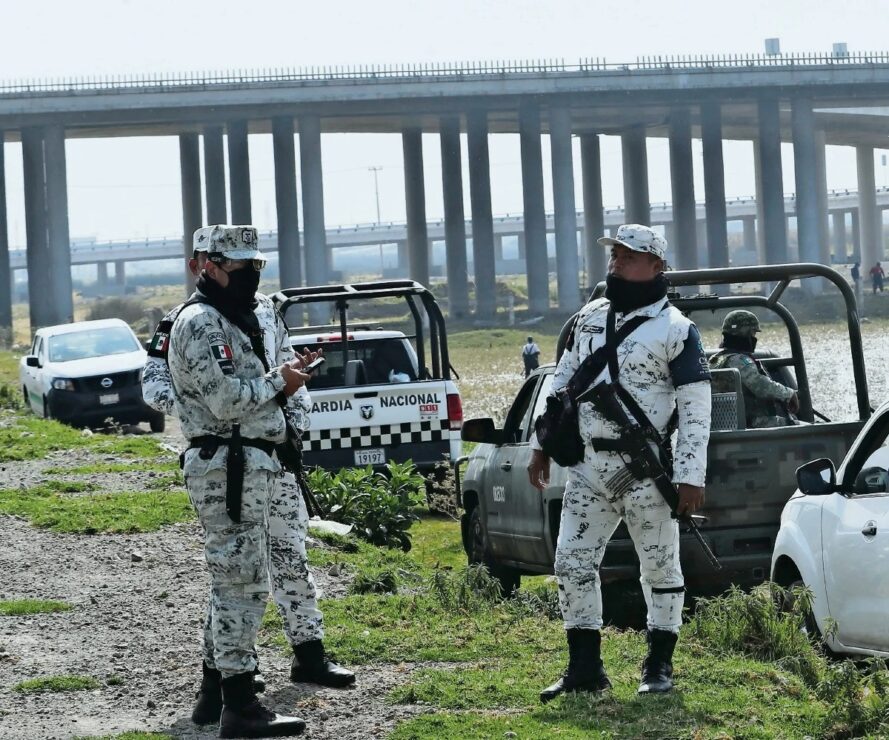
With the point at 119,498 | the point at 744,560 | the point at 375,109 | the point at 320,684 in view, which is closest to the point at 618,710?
the point at 320,684

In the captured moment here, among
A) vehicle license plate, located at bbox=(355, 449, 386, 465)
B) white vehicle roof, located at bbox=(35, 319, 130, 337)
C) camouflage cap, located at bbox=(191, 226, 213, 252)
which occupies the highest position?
white vehicle roof, located at bbox=(35, 319, 130, 337)

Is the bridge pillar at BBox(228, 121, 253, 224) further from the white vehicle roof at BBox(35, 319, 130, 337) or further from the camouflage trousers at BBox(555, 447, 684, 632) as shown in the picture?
the camouflage trousers at BBox(555, 447, 684, 632)

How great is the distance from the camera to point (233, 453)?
6.49 m

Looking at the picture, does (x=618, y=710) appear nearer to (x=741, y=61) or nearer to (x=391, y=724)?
(x=391, y=724)

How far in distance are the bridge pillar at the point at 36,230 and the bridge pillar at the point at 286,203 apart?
10943mm

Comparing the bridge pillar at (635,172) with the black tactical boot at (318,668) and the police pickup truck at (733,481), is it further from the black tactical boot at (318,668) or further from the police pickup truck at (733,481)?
the black tactical boot at (318,668)

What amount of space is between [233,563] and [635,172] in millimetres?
84189

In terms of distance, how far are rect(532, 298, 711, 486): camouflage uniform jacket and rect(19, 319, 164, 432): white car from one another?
1828 cm

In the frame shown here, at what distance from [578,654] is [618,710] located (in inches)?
17.8

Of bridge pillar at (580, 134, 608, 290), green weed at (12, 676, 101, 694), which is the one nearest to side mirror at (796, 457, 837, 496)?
green weed at (12, 676, 101, 694)

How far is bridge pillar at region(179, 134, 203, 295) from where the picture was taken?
83.2 metres

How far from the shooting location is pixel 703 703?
6633 mm

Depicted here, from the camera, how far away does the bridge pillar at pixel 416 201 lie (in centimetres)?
8412

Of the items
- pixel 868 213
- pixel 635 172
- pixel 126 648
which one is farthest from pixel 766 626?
pixel 868 213
